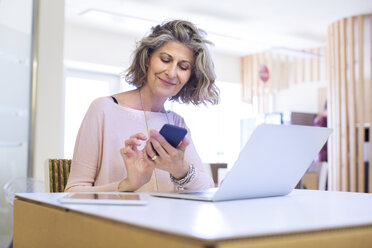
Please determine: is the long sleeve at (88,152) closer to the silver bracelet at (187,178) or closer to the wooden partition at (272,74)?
the silver bracelet at (187,178)

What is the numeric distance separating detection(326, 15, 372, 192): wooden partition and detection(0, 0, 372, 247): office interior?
0.05 ft

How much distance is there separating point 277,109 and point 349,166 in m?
2.87

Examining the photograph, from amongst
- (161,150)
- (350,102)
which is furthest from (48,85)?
(350,102)

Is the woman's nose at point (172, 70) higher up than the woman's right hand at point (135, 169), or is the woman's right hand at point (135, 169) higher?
the woman's nose at point (172, 70)

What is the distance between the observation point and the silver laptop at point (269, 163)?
95cm

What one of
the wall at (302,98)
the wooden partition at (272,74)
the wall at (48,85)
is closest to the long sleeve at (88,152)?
the wall at (48,85)

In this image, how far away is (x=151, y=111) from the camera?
191 centimetres

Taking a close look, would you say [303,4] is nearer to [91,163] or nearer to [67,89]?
[67,89]

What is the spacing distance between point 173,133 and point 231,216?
0.51 metres

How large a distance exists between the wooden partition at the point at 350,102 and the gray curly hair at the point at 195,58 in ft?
14.8

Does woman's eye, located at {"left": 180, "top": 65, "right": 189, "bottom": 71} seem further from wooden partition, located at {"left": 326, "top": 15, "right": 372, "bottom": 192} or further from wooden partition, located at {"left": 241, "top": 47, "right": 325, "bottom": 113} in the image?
wooden partition, located at {"left": 241, "top": 47, "right": 325, "bottom": 113}

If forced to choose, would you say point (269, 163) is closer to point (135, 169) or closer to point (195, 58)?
point (135, 169)

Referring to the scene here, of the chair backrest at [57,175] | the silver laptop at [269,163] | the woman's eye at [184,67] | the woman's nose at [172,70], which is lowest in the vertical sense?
Answer: the chair backrest at [57,175]

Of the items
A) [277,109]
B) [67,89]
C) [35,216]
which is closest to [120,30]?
[67,89]
